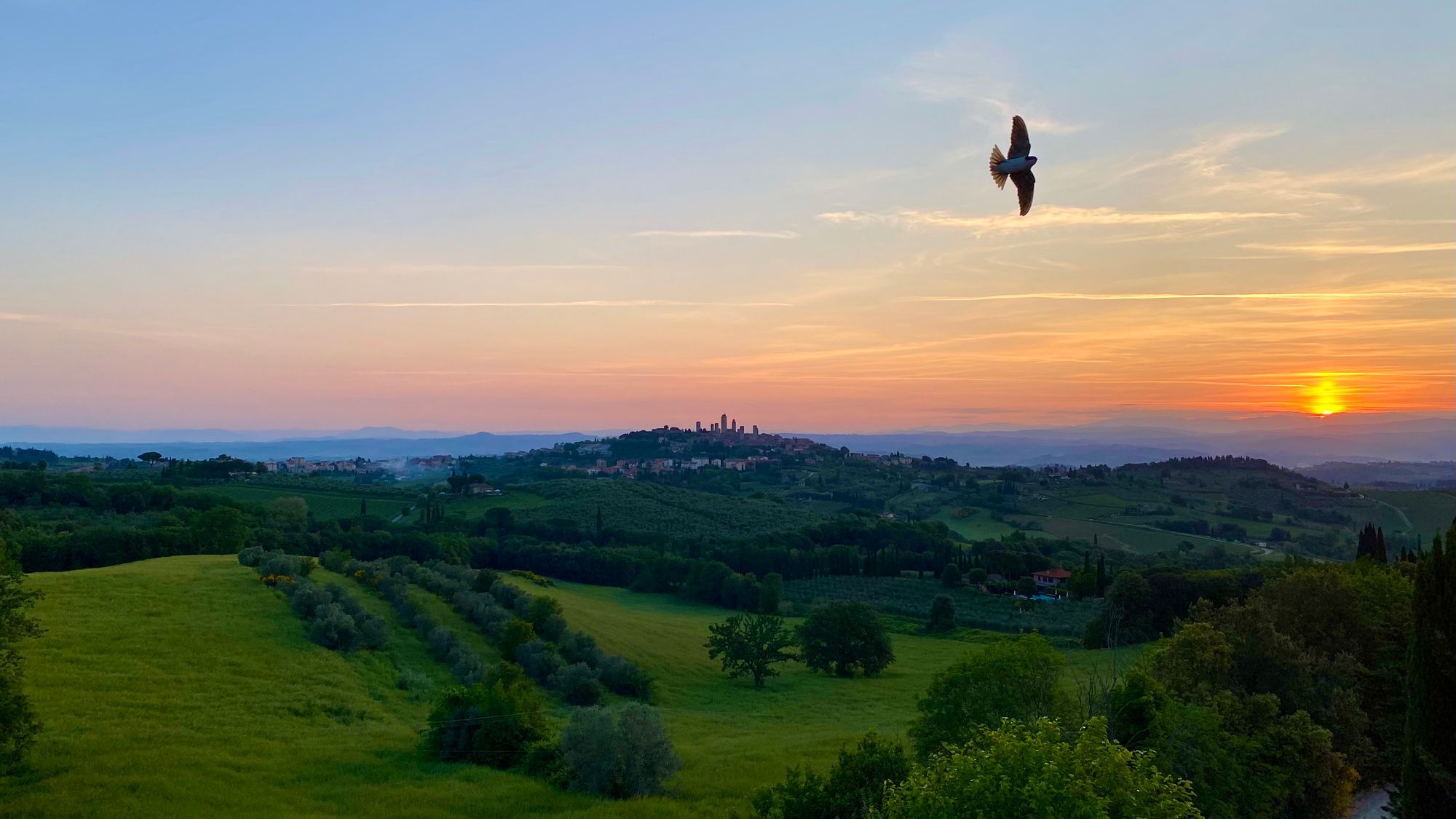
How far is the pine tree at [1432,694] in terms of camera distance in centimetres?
1648

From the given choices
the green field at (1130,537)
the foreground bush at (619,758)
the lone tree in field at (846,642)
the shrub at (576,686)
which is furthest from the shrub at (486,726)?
the green field at (1130,537)

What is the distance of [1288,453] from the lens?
625 ft

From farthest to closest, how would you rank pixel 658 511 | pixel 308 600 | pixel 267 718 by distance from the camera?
pixel 658 511
pixel 308 600
pixel 267 718

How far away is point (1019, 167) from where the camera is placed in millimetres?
9117

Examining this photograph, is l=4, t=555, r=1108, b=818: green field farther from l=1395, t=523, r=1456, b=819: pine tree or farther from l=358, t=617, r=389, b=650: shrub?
l=1395, t=523, r=1456, b=819: pine tree

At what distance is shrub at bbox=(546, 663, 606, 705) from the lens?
37094mm

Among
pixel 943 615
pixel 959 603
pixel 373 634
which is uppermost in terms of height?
pixel 373 634

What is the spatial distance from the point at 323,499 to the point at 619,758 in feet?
312

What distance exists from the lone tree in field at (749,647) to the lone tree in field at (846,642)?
2.83 m

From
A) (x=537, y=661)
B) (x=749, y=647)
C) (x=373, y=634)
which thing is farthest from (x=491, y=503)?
(x=373, y=634)

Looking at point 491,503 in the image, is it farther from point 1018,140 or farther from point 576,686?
point 1018,140

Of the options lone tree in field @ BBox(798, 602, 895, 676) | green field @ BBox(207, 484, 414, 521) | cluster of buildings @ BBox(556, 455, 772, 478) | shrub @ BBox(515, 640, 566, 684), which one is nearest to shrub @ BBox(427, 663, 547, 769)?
shrub @ BBox(515, 640, 566, 684)

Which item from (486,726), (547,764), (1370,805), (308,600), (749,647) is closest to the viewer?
(1370,805)

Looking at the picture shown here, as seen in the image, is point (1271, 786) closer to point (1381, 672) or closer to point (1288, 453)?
point (1381, 672)
